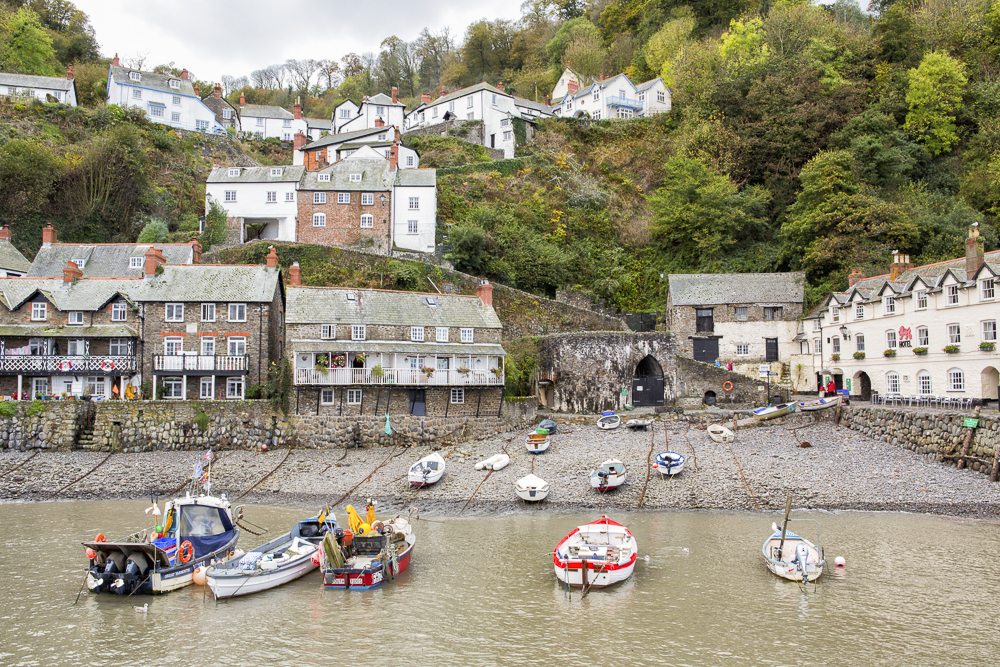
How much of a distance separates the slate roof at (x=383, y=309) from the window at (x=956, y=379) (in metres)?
21.2

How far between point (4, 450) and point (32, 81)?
134ft

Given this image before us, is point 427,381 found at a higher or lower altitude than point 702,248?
lower

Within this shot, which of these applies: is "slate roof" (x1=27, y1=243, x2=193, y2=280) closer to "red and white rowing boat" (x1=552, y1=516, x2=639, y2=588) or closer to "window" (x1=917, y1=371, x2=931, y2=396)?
"red and white rowing boat" (x1=552, y1=516, x2=639, y2=588)

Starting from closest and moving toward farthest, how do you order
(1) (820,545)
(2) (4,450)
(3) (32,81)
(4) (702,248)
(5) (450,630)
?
1. (5) (450,630)
2. (1) (820,545)
3. (2) (4,450)
4. (4) (702,248)
5. (3) (32,81)

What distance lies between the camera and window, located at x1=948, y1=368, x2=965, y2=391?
30.3 m

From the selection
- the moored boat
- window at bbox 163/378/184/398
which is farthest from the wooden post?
window at bbox 163/378/184/398

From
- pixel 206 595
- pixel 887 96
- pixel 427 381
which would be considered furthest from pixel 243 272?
pixel 887 96

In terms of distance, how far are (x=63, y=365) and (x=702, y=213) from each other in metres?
38.9

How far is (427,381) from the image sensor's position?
33.8 meters

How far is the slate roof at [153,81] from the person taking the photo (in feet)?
198

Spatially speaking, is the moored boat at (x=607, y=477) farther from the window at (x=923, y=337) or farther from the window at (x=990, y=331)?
the window at (x=990, y=331)

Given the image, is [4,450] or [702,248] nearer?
[4,450]

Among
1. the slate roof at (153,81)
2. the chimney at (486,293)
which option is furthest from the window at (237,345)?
the slate roof at (153,81)

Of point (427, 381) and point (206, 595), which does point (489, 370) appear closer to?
point (427, 381)
